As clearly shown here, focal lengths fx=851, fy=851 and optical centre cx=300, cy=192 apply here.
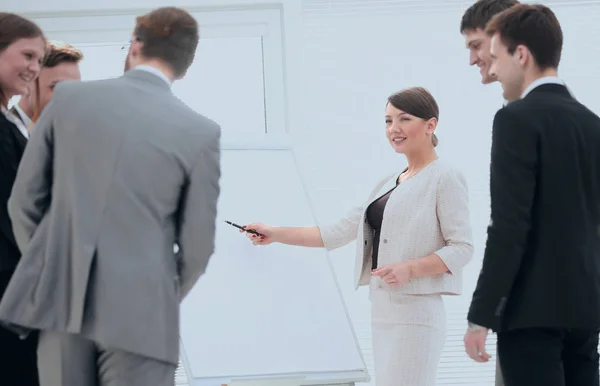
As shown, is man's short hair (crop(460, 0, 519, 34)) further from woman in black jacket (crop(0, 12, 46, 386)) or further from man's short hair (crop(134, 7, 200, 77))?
woman in black jacket (crop(0, 12, 46, 386))

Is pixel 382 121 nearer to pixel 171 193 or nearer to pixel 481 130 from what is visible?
pixel 481 130

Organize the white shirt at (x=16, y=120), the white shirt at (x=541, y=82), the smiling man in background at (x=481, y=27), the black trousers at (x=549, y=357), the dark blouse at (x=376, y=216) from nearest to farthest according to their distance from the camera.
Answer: the black trousers at (x=549, y=357)
the white shirt at (x=541, y=82)
the white shirt at (x=16, y=120)
the smiling man in background at (x=481, y=27)
the dark blouse at (x=376, y=216)

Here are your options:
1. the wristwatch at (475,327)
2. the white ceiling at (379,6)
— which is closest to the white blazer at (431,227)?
the wristwatch at (475,327)

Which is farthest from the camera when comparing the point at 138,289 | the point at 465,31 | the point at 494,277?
the point at 465,31

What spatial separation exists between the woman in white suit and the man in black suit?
2.81ft

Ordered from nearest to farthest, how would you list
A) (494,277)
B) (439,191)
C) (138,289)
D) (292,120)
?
(138,289), (494,277), (439,191), (292,120)

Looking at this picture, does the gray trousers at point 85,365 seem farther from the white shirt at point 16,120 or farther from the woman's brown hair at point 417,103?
the woman's brown hair at point 417,103

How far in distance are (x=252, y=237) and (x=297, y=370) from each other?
0.51m

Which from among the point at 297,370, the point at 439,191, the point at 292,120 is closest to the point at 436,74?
the point at 292,120

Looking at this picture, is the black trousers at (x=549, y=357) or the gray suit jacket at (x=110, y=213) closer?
the gray suit jacket at (x=110, y=213)

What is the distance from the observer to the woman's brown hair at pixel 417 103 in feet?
9.95

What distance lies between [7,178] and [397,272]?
1291 millimetres

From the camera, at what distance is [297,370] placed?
9.18ft

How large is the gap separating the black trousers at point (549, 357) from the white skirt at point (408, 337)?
33.8 inches
